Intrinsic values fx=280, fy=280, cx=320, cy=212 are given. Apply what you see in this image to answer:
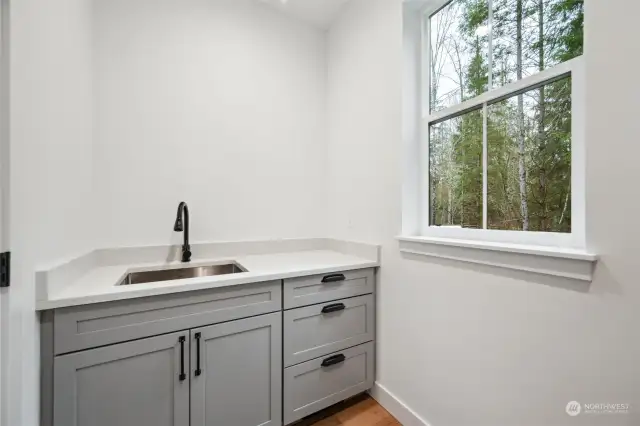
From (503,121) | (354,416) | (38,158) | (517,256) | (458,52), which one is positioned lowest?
(354,416)

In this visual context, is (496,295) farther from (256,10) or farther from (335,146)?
(256,10)

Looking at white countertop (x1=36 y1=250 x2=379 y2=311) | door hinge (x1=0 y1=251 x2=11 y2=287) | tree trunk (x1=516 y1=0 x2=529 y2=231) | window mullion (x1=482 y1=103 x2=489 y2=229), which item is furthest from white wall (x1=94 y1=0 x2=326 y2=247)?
tree trunk (x1=516 y1=0 x2=529 y2=231)

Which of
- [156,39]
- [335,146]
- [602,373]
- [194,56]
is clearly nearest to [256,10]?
[194,56]

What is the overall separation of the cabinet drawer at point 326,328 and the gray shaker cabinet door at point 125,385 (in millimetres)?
529

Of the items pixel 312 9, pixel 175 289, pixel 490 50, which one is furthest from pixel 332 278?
pixel 312 9

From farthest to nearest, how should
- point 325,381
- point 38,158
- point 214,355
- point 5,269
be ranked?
1. point 325,381
2. point 214,355
3. point 38,158
4. point 5,269

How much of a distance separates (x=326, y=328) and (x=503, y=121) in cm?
142

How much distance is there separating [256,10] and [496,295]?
2.44m

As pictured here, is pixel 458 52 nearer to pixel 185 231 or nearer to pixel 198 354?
pixel 185 231

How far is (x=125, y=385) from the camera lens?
3.80 feet

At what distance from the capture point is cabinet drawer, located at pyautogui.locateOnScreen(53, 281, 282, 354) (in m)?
1.07

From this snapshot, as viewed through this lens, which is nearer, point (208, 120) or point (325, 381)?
point (325, 381)

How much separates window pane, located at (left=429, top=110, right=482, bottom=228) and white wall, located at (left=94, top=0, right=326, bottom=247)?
0.99 m

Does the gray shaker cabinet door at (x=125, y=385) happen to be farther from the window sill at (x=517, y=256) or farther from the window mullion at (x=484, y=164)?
the window mullion at (x=484, y=164)
